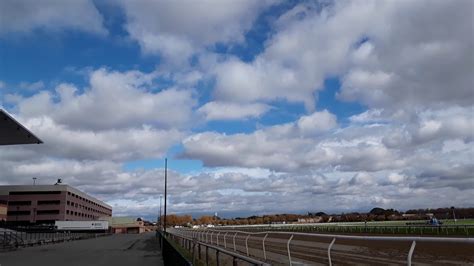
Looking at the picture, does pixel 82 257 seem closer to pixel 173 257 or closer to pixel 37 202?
pixel 173 257

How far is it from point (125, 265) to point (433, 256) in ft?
63.6

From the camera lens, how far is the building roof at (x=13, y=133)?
2980cm

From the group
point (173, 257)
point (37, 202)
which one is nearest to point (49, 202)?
point (37, 202)

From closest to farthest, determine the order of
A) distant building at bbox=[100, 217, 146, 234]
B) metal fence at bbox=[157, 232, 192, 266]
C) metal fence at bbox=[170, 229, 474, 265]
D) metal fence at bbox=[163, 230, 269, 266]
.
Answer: metal fence at bbox=[170, 229, 474, 265], metal fence at bbox=[163, 230, 269, 266], metal fence at bbox=[157, 232, 192, 266], distant building at bbox=[100, 217, 146, 234]

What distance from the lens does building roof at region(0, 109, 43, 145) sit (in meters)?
29.8

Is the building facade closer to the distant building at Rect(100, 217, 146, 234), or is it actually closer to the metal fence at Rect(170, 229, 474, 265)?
the distant building at Rect(100, 217, 146, 234)

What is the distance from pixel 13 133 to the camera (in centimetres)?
3281

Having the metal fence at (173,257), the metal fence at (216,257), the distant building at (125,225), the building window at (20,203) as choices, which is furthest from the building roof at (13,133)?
the distant building at (125,225)

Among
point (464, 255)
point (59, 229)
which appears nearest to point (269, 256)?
point (464, 255)

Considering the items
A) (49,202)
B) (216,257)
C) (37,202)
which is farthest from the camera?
(49,202)

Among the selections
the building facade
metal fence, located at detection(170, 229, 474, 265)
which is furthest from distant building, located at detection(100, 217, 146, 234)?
metal fence, located at detection(170, 229, 474, 265)

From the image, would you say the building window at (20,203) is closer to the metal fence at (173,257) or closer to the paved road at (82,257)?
the paved road at (82,257)

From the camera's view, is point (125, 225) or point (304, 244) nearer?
point (304, 244)

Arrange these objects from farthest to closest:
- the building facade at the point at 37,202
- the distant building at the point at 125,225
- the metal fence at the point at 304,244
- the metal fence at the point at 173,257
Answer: the distant building at the point at 125,225, the building facade at the point at 37,202, the metal fence at the point at 173,257, the metal fence at the point at 304,244
